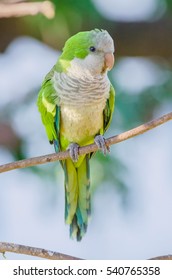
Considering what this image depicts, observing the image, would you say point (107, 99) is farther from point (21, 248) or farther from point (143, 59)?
point (143, 59)

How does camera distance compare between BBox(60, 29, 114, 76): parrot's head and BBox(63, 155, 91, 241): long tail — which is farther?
BBox(63, 155, 91, 241): long tail

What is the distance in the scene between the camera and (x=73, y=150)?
3012 mm

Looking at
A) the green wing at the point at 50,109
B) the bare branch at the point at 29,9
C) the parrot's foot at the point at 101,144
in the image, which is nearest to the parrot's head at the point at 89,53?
the green wing at the point at 50,109

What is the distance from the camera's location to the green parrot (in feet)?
10.1

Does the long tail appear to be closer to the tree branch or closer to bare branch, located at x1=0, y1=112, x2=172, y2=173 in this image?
bare branch, located at x1=0, y1=112, x2=172, y2=173

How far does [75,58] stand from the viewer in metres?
2.98

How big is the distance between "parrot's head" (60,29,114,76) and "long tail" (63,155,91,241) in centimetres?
40

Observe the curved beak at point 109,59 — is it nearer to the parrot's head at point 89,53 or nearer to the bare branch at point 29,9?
the parrot's head at point 89,53

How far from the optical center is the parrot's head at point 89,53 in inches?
111

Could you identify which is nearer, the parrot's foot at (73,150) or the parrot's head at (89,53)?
the parrot's head at (89,53)

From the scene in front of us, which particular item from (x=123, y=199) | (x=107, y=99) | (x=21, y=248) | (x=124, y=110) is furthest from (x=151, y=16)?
(x=21, y=248)

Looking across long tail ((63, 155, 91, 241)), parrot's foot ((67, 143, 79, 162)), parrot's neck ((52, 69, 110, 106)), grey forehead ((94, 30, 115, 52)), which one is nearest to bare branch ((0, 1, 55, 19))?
grey forehead ((94, 30, 115, 52))

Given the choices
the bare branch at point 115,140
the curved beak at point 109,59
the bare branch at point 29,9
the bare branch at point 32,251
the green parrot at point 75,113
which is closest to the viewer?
the bare branch at point 29,9

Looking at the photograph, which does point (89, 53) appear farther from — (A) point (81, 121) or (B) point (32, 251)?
(B) point (32, 251)
